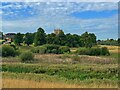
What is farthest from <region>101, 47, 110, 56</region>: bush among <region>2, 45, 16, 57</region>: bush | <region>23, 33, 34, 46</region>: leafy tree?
<region>2, 45, 16, 57</region>: bush

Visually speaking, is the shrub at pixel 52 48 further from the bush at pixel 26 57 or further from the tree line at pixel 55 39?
the bush at pixel 26 57

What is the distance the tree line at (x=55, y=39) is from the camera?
3622 centimetres

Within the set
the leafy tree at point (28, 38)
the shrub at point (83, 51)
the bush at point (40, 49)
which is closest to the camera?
the leafy tree at point (28, 38)

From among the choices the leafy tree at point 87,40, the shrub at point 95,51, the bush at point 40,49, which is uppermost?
the leafy tree at point 87,40

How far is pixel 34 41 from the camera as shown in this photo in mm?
39188

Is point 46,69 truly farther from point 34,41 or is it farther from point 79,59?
point 34,41

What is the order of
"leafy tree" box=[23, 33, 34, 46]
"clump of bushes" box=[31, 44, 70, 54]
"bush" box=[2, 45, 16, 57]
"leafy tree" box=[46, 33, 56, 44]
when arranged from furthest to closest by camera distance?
1. "leafy tree" box=[46, 33, 56, 44]
2. "clump of bushes" box=[31, 44, 70, 54]
3. "leafy tree" box=[23, 33, 34, 46]
4. "bush" box=[2, 45, 16, 57]

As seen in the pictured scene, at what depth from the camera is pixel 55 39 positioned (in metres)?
39.6

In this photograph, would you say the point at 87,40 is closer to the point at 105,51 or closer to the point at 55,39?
the point at 105,51

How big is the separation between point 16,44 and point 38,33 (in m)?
3.59

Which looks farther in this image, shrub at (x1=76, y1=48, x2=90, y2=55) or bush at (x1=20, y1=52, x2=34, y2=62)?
shrub at (x1=76, y1=48, x2=90, y2=55)

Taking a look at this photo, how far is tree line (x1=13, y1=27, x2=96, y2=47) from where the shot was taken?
119ft

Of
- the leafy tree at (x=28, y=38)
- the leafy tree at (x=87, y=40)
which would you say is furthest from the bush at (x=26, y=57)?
the leafy tree at (x=87, y=40)

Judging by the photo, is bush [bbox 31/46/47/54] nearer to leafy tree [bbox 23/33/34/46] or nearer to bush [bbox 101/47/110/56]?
leafy tree [bbox 23/33/34/46]
